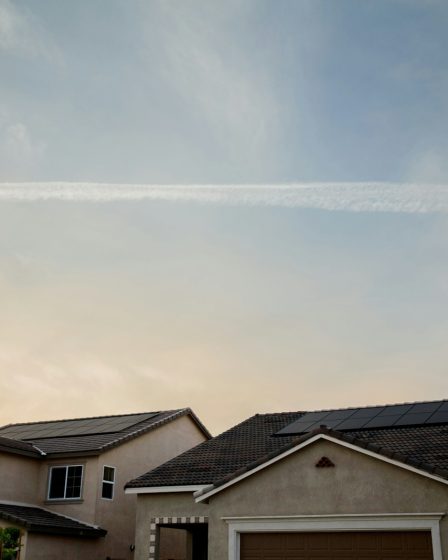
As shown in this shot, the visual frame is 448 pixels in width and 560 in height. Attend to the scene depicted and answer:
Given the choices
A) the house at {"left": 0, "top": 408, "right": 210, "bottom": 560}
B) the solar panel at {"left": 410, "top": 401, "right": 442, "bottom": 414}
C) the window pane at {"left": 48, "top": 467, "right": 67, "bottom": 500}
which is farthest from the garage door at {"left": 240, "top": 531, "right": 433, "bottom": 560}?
the window pane at {"left": 48, "top": 467, "right": 67, "bottom": 500}

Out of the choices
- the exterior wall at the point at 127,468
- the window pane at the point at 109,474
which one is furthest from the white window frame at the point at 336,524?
the window pane at the point at 109,474

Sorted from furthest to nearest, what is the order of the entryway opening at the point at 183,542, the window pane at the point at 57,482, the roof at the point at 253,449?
the window pane at the point at 57,482 < the entryway opening at the point at 183,542 < the roof at the point at 253,449

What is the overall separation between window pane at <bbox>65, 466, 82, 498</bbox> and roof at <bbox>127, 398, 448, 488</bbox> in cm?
485

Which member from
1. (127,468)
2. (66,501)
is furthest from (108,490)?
(66,501)

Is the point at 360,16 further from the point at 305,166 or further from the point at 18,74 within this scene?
the point at 18,74

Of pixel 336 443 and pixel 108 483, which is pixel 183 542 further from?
pixel 336 443

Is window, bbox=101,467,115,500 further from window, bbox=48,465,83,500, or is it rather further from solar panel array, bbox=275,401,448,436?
A: solar panel array, bbox=275,401,448,436

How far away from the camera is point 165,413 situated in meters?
31.2

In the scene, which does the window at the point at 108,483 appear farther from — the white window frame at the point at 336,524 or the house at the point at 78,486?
the white window frame at the point at 336,524

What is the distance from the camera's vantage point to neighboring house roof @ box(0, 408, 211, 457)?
26.4 meters

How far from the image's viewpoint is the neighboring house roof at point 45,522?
21.9m

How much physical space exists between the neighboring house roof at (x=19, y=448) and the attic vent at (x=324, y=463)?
1381cm

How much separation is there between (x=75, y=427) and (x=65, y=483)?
15.5 ft

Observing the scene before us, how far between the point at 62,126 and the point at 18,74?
5.38 feet
